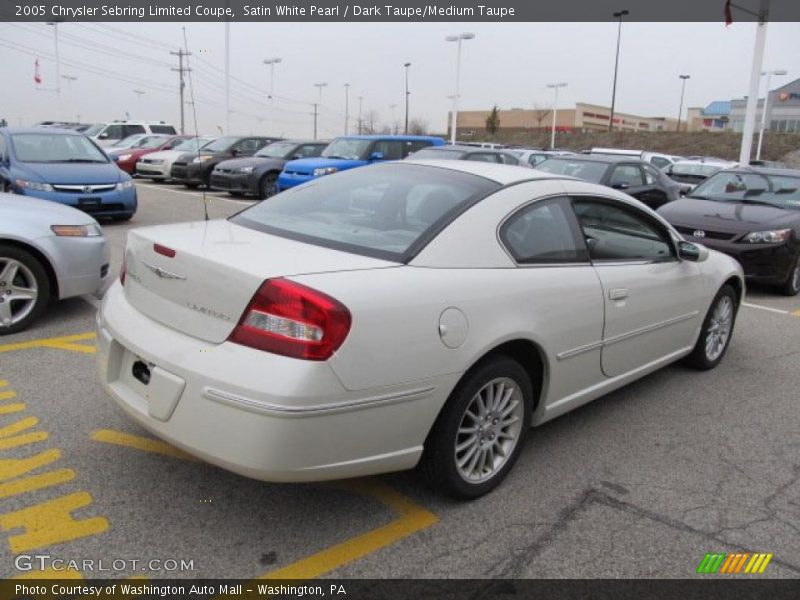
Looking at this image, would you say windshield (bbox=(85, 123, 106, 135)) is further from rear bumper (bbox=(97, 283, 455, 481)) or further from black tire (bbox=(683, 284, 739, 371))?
rear bumper (bbox=(97, 283, 455, 481))

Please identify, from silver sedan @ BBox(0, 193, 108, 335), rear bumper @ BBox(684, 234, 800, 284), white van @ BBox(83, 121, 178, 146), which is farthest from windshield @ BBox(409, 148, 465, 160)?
white van @ BBox(83, 121, 178, 146)

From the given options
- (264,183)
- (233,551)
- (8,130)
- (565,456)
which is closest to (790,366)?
(565,456)

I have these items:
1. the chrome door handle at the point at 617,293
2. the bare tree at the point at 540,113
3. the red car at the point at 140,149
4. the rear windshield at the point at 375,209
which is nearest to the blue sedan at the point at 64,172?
the rear windshield at the point at 375,209

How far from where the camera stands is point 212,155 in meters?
18.7

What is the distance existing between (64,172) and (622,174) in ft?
30.6

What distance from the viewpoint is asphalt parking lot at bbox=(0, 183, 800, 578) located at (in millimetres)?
2627

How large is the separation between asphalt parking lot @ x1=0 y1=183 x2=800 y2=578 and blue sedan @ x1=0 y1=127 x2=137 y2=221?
21.5 ft

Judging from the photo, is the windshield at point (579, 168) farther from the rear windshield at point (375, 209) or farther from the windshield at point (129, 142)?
the windshield at point (129, 142)

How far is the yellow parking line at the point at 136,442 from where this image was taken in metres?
3.38

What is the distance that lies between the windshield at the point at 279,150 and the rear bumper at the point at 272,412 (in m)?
15.1

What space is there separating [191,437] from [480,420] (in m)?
1.28

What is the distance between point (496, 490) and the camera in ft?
10.6

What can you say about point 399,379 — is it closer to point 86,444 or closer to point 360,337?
point 360,337

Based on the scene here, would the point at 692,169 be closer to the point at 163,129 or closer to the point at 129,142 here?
the point at 129,142
